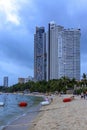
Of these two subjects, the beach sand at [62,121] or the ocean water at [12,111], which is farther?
the ocean water at [12,111]

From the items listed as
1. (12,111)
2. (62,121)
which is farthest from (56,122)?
(12,111)

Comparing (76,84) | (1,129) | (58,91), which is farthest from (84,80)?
(1,129)

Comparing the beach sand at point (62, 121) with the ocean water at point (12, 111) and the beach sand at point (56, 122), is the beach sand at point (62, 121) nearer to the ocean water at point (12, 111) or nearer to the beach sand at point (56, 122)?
the beach sand at point (56, 122)

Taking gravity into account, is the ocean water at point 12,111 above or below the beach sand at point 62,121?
below

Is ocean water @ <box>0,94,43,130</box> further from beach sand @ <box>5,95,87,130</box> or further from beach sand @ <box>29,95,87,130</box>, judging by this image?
beach sand @ <box>29,95,87,130</box>

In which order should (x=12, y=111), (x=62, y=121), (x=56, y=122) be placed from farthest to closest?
(x=12, y=111)
(x=62, y=121)
(x=56, y=122)

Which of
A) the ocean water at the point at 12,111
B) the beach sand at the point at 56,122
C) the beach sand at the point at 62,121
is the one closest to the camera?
the beach sand at the point at 62,121

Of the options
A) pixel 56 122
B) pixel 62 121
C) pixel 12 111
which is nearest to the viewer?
pixel 56 122

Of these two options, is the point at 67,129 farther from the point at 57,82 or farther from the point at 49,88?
the point at 49,88

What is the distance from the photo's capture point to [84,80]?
148875mm

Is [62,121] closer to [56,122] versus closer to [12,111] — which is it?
[56,122]

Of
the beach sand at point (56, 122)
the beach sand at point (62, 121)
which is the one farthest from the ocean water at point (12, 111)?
the beach sand at point (62, 121)

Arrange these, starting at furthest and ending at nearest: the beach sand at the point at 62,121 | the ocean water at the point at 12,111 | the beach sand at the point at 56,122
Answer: the ocean water at the point at 12,111 < the beach sand at the point at 56,122 < the beach sand at the point at 62,121

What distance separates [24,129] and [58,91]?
147m
